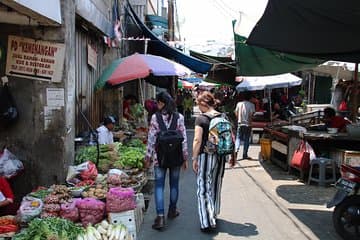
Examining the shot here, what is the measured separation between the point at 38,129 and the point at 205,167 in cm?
291

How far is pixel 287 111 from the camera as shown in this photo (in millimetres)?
20125

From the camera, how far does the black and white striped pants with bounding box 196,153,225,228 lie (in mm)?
Result: 5930

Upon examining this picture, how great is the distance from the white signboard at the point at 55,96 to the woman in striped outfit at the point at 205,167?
2402 mm

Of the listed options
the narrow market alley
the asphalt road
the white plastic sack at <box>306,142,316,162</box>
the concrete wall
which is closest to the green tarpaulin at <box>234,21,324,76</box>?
the white plastic sack at <box>306,142,316,162</box>

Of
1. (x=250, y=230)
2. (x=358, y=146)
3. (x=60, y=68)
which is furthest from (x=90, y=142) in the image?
(x=358, y=146)

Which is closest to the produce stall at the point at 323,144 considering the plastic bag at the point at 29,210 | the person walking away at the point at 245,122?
the person walking away at the point at 245,122

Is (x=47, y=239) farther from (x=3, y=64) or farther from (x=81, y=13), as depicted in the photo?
(x=81, y=13)

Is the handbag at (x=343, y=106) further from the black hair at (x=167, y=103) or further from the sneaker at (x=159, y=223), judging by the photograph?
the sneaker at (x=159, y=223)

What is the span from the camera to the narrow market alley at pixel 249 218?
6008 mm

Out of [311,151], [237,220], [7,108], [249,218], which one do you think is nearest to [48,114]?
[7,108]

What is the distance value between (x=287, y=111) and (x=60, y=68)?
48.1 ft

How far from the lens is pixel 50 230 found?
15.5 ft

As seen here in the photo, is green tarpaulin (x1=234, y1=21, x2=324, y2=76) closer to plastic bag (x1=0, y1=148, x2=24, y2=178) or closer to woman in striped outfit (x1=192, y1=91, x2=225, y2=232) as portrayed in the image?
woman in striped outfit (x1=192, y1=91, x2=225, y2=232)

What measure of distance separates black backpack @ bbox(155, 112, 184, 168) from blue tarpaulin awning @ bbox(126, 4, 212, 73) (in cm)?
803
